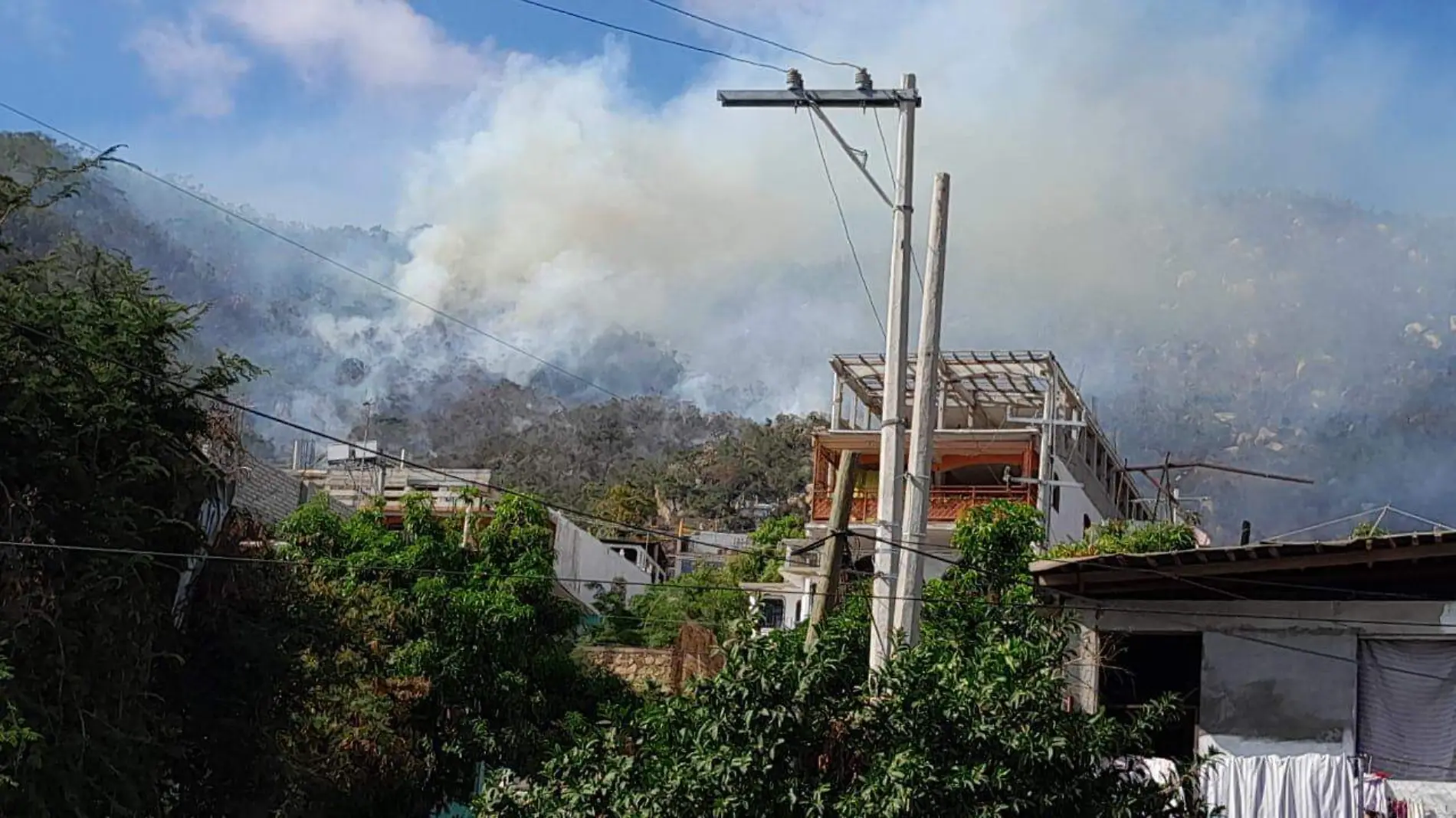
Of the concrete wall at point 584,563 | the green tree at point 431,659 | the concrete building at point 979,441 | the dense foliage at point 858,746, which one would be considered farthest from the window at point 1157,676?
the concrete wall at point 584,563

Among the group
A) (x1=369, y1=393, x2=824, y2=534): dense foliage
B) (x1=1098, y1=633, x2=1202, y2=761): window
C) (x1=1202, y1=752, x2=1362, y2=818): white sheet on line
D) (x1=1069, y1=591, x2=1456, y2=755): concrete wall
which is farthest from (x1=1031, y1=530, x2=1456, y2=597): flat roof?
(x1=369, y1=393, x2=824, y2=534): dense foliage

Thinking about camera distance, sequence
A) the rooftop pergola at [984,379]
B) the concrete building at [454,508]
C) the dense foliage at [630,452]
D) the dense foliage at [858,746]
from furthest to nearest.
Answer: the dense foliage at [630,452]
the concrete building at [454,508]
the rooftop pergola at [984,379]
the dense foliage at [858,746]

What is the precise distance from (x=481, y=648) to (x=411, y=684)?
1.24 m

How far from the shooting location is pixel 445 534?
24562 millimetres

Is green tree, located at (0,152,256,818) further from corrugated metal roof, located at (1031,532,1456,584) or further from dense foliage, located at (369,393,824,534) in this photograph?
dense foliage, located at (369,393,824,534)

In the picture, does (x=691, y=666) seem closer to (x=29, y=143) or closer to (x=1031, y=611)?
(x=1031, y=611)

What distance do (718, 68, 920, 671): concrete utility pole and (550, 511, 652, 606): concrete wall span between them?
2247 cm

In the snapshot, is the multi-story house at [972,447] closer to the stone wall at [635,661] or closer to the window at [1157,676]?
the stone wall at [635,661]

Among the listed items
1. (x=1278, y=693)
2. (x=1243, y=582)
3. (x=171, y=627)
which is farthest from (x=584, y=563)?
(x=1278, y=693)

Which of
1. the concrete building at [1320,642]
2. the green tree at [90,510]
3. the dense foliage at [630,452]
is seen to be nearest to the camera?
the green tree at [90,510]

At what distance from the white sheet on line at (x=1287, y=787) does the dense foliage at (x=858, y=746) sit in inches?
93.7

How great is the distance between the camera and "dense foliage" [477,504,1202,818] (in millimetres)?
10578

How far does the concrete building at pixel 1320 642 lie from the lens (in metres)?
14.2

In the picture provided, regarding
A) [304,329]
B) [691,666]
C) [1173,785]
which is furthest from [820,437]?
[304,329]
